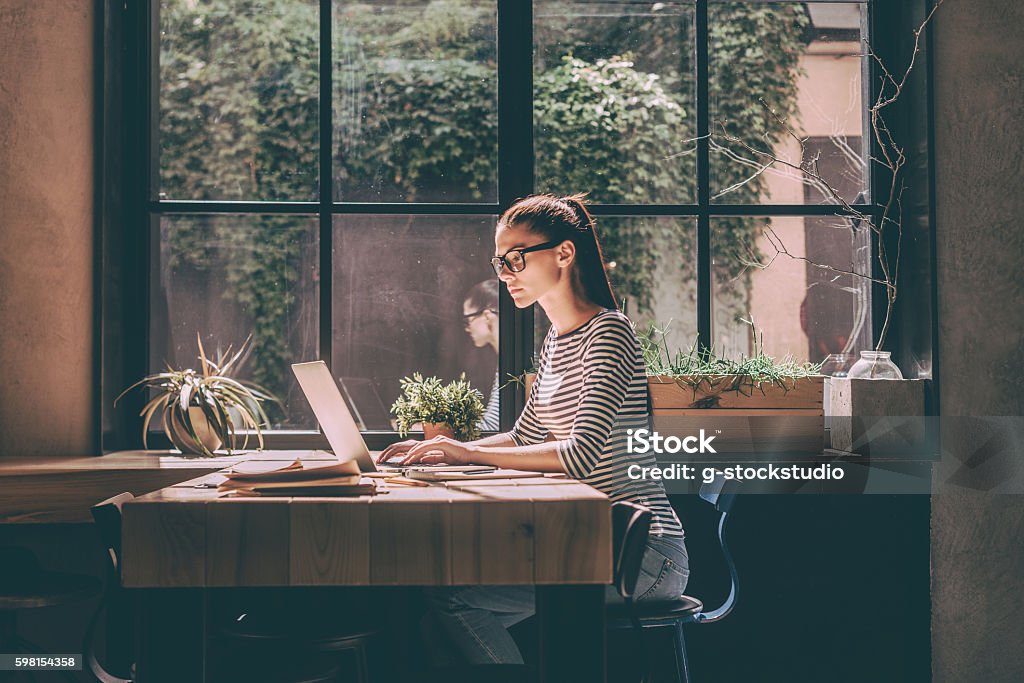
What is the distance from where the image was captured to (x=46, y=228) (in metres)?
3.07

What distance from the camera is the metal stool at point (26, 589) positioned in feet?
7.89

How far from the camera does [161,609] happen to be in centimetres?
171

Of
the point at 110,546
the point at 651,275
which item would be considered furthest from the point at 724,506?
the point at 110,546

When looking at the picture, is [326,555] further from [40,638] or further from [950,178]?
[950,178]

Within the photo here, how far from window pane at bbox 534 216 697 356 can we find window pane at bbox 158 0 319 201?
44.7 inches

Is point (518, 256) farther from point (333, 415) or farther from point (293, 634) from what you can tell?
point (293, 634)

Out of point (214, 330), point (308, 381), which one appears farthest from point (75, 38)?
point (308, 381)

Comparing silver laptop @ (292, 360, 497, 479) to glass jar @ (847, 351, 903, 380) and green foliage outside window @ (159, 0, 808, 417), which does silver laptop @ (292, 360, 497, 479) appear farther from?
glass jar @ (847, 351, 903, 380)

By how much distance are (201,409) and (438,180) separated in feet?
3.82

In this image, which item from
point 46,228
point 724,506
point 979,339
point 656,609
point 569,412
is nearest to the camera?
point 656,609

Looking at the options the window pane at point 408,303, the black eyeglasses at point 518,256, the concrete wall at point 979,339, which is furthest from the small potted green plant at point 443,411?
the concrete wall at point 979,339

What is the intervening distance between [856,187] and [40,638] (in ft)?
10.9

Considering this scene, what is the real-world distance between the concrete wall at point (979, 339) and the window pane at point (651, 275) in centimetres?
90

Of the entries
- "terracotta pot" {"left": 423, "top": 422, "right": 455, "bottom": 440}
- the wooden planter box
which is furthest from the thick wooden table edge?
the wooden planter box
